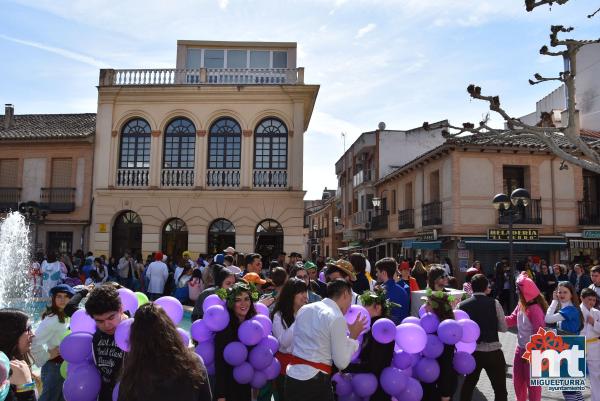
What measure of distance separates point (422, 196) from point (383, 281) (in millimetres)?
19168

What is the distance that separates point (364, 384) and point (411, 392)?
592 millimetres

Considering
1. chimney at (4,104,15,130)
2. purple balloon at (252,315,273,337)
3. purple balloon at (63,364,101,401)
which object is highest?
chimney at (4,104,15,130)

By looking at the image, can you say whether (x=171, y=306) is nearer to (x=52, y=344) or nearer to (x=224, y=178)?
(x=52, y=344)

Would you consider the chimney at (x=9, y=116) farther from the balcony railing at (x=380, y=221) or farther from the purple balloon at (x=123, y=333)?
the purple balloon at (x=123, y=333)

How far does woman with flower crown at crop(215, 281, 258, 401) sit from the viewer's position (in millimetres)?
5125

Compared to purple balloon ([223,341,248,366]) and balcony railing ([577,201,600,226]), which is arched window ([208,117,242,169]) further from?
purple balloon ([223,341,248,366])

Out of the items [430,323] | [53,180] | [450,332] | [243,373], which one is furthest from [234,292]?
[53,180]

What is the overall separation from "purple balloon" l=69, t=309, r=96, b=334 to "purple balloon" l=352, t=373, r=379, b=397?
8.43 feet

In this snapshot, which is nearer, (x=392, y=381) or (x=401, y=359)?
(x=392, y=381)

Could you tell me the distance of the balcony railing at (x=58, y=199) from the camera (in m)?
21.7

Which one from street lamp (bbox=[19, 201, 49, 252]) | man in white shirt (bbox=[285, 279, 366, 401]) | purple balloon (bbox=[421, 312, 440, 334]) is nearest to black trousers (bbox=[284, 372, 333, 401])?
man in white shirt (bbox=[285, 279, 366, 401])

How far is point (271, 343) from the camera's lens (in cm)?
527

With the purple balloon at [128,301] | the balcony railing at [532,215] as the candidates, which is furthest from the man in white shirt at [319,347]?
the balcony railing at [532,215]

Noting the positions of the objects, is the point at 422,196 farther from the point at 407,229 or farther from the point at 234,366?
the point at 234,366
